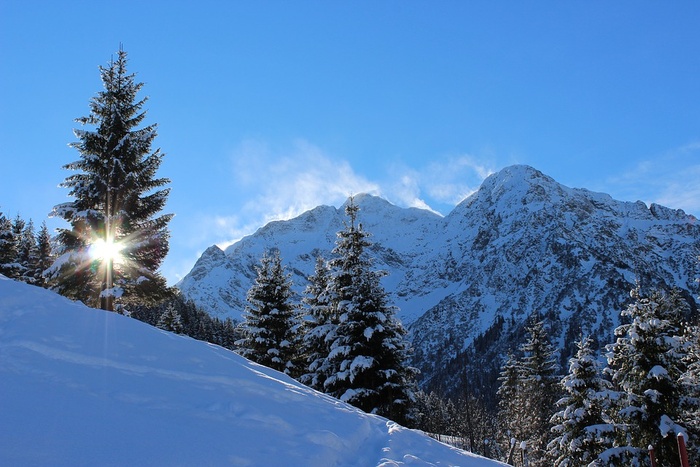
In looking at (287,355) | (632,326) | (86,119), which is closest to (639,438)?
(632,326)

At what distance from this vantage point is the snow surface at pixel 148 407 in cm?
627

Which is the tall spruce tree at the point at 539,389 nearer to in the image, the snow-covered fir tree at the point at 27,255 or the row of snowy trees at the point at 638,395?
the row of snowy trees at the point at 638,395

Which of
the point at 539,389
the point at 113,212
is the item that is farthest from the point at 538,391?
the point at 113,212

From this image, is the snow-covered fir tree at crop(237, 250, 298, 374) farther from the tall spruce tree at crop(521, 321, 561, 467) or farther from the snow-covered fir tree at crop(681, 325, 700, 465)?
the tall spruce tree at crop(521, 321, 561, 467)

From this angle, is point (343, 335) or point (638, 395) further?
point (343, 335)

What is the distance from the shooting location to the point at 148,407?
24.4 ft

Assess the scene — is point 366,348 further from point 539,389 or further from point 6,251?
point 6,251

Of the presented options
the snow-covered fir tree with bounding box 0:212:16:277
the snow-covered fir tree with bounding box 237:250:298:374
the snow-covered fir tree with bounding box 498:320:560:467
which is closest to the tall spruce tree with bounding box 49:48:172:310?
the snow-covered fir tree with bounding box 237:250:298:374

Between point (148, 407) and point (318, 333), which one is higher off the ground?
point (318, 333)

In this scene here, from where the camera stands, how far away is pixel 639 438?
18250 mm

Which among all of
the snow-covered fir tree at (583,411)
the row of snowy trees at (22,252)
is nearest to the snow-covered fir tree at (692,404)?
the snow-covered fir tree at (583,411)

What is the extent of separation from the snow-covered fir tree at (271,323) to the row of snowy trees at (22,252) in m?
12.9

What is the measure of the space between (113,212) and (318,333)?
9590 mm

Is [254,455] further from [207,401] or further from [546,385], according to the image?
[546,385]
